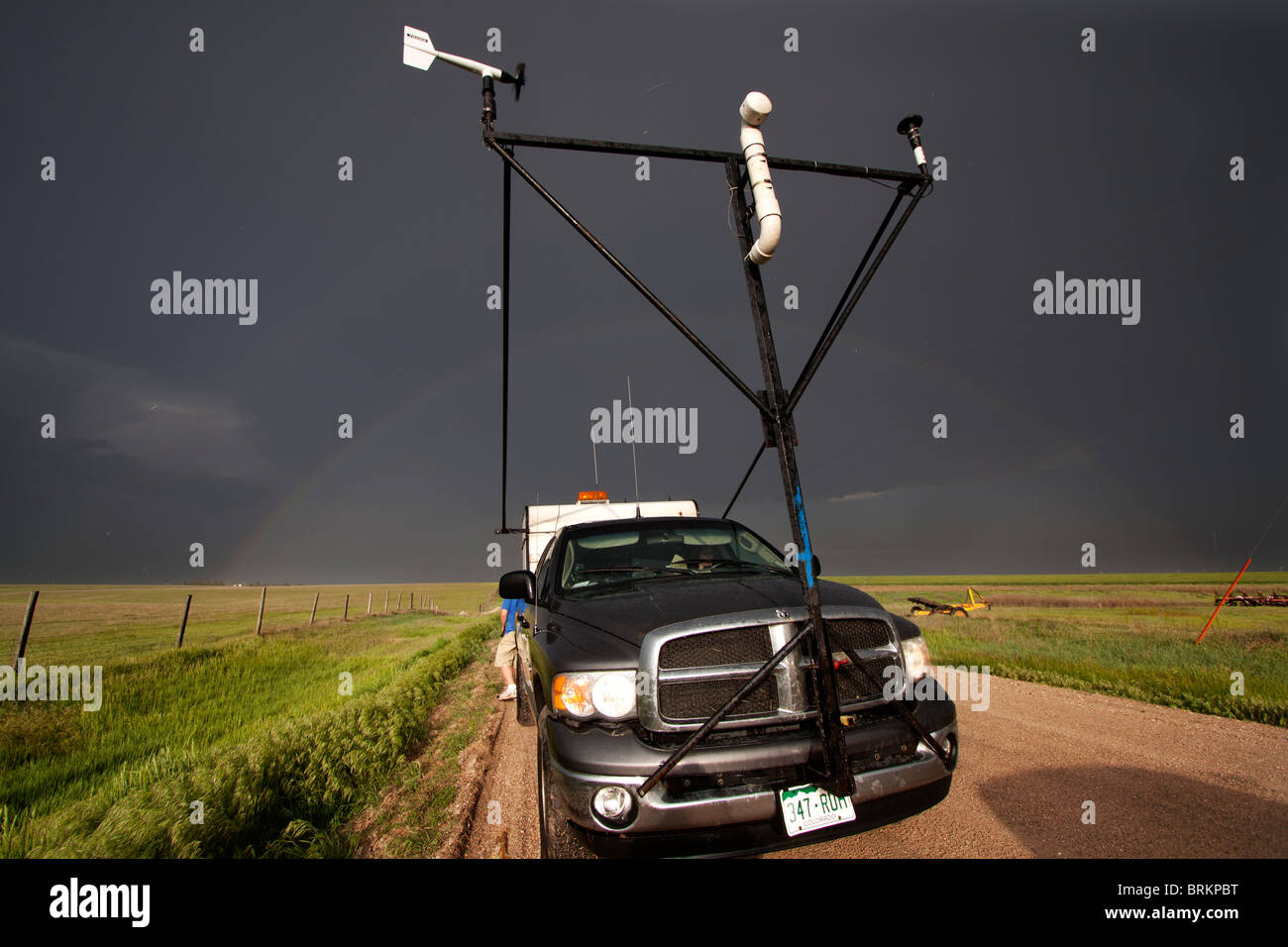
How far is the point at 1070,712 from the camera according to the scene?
568 cm

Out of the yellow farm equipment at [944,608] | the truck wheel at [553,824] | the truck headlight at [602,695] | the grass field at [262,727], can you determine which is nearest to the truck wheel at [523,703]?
the grass field at [262,727]

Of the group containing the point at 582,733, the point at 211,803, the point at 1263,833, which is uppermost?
the point at 582,733

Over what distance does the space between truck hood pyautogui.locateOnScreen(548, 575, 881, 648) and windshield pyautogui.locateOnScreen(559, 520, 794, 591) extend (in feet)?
0.95

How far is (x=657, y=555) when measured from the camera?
4102 millimetres

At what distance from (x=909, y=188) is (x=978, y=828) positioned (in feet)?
13.1

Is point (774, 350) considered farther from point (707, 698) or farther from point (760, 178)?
point (707, 698)

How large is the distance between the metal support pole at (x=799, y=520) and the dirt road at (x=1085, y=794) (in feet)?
3.67

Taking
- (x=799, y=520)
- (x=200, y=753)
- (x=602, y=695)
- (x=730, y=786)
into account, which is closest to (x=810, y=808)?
(x=730, y=786)

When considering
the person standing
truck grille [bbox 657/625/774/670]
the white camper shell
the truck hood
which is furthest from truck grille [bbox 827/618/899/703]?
the person standing

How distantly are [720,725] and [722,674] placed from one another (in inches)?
8.6

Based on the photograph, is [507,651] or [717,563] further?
[507,651]

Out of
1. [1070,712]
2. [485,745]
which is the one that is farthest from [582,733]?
[1070,712]
